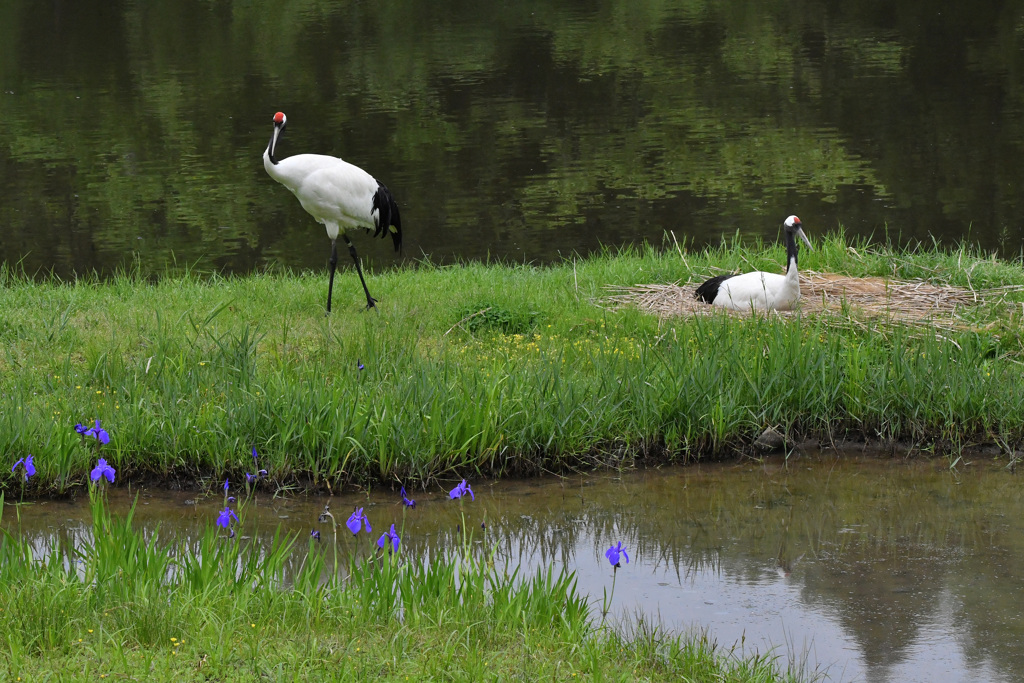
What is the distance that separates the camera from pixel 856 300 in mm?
8109

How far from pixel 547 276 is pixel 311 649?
614cm

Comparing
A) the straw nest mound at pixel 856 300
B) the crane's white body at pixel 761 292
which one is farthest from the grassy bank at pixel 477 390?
the crane's white body at pixel 761 292

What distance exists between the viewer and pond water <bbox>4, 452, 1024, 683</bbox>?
421 centimetres

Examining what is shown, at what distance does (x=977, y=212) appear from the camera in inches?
551

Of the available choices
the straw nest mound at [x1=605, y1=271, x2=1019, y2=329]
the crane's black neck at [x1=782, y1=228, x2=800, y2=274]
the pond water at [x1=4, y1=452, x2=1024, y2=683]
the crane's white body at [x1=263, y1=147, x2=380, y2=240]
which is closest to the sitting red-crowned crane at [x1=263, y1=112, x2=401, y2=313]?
the crane's white body at [x1=263, y1=147, x2=380, y2=240]

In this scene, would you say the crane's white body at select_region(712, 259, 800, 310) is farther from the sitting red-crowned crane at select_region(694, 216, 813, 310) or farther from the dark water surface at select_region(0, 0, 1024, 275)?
the dark water surface at select_region(0, 0, 1024, 275)

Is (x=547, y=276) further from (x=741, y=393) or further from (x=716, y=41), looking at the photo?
(x=716, y=41)

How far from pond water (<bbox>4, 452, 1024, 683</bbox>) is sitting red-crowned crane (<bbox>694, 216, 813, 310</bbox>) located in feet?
6.10

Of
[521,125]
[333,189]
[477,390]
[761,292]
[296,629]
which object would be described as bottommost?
[296,629]

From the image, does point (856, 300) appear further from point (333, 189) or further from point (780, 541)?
point (333, 189)

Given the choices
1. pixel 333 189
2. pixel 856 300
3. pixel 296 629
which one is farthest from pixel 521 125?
pixel 296 629

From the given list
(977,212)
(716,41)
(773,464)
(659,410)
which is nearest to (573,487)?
(659,410)

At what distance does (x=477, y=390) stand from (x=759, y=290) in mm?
2572

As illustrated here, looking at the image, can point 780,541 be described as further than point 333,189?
No
